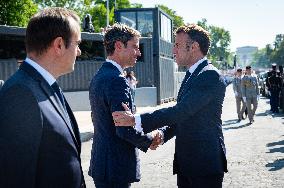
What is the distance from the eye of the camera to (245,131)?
13359 mm

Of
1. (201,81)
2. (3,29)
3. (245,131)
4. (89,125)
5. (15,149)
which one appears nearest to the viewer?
(15,149)

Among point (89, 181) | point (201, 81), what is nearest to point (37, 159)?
point (201, 81)

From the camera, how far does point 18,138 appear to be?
2023mm

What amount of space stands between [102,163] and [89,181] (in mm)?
3752

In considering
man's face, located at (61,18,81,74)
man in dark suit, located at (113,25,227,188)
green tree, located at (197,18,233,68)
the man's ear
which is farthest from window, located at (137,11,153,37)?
green tree, located at (197,18,233,68)

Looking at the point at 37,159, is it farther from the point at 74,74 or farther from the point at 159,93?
the point at 159,93

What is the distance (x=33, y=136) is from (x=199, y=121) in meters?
1.76

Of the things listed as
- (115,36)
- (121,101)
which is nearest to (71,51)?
(121,101)

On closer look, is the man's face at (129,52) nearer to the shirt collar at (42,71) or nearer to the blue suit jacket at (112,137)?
the blue suit jacket at (112,137)

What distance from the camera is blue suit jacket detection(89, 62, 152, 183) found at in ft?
10.8

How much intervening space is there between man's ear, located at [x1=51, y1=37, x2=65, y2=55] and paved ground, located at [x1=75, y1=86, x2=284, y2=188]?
14.8 ft

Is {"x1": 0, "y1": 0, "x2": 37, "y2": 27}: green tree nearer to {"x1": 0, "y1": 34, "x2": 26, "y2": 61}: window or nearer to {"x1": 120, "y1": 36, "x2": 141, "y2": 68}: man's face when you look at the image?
{"x1": 0, "y1": 34, "x2": 26, "y2": 61}: window

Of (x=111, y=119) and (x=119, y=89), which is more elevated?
(x=119, y=89)

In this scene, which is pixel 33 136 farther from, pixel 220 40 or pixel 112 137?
pixel 220 40
